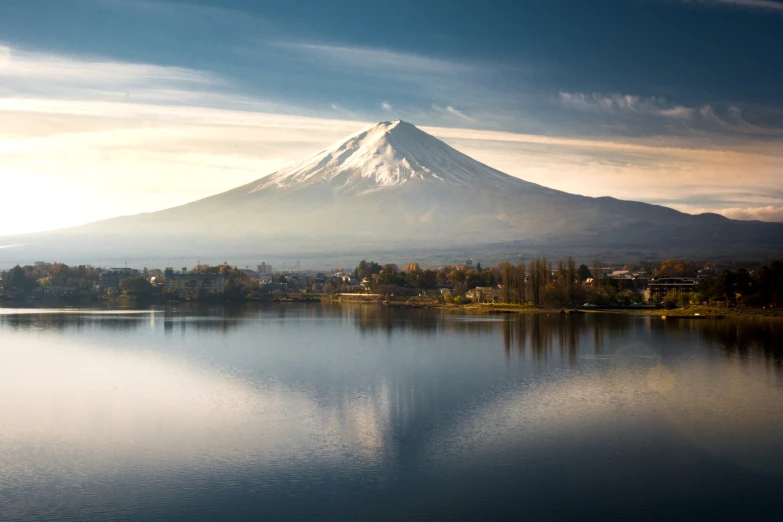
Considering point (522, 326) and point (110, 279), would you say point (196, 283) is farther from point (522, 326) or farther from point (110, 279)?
point (522, 326)

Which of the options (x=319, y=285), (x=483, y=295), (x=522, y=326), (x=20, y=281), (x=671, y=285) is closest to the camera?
(x=522, y=326)

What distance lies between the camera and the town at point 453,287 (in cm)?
3070

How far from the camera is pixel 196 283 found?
49094mm

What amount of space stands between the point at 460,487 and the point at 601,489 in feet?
4.23

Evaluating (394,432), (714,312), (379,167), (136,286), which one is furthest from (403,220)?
(394,432)

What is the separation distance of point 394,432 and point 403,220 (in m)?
85.3

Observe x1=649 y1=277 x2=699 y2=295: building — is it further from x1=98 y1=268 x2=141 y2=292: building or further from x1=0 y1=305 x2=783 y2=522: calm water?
x1=98 y1=268 x2=141 y2=292: building

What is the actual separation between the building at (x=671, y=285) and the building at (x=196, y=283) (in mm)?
23880

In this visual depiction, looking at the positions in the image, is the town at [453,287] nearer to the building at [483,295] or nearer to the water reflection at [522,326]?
the building at [483,295]

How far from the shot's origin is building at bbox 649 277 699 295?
3894 centimetres

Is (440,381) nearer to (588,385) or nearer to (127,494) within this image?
(588,385)

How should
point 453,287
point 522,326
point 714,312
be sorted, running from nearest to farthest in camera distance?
point 522,326
point 714,312
point 453,287

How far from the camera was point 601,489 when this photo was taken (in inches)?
289

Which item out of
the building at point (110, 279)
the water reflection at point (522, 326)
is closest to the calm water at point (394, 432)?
the water reflection at point (522, 326)
